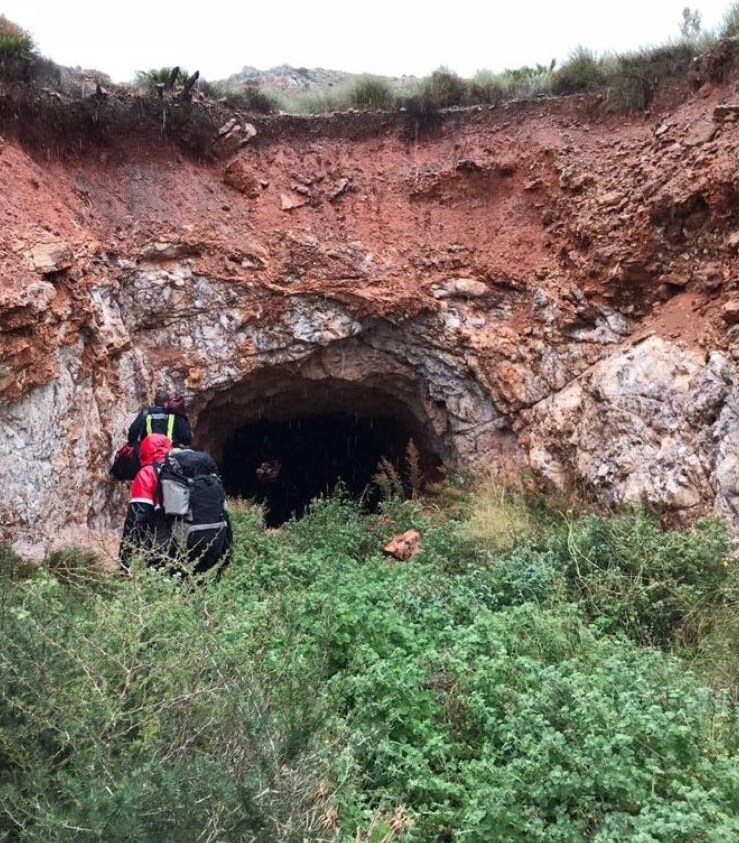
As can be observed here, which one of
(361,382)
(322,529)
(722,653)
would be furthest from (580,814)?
(361,382)

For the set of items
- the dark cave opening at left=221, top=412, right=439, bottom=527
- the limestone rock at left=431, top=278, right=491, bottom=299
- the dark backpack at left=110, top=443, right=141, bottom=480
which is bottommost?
the dark cave opening at left=221, top=412, right=439, bottom=527

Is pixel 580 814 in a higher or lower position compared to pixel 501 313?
lower

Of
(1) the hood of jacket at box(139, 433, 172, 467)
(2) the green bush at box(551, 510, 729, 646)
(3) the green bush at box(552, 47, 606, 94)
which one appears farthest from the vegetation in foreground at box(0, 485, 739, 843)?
(3) the green bush at box(552, 47, 606, 94)

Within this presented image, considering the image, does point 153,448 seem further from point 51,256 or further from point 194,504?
point 51,256

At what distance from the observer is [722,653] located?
424 centimetres

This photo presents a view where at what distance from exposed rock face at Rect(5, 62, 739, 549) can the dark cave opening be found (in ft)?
4.29

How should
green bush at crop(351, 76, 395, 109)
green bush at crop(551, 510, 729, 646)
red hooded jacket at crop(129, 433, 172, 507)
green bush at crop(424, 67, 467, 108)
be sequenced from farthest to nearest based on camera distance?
green bush at crop(351, 76, 395, 109) → green bush at crop(424, 67, 467, 108) → red hooded jacket at crop(129, 433, 172, 507) → green bush at crop(551, 510, 729, 646)

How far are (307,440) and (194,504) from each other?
712cm

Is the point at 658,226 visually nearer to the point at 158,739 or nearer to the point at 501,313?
the point at 501,313

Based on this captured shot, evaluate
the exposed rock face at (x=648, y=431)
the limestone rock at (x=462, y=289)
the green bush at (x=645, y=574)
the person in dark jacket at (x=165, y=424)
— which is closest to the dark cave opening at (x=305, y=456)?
the limestone rock at (x=462, y=289)

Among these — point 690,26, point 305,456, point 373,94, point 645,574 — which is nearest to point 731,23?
A: point 690,26

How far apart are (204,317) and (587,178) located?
4.33 m

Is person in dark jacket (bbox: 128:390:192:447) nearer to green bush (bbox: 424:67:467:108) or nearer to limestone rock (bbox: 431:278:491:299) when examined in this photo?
limestone rock (bbox: 431:278:491:299)

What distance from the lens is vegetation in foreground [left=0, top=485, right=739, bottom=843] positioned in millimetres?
2428
